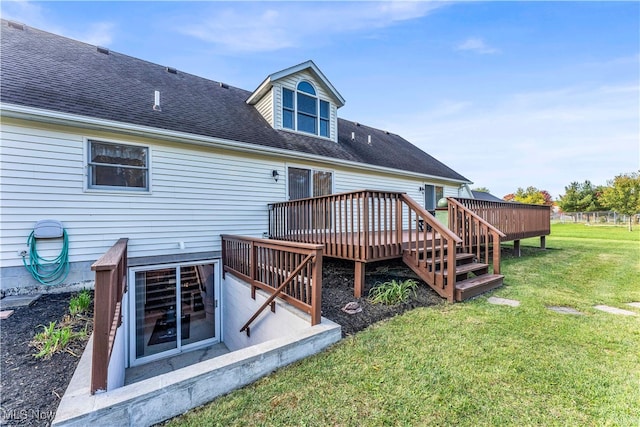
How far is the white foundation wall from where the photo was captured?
3793mm

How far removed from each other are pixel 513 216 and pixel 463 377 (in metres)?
7.89

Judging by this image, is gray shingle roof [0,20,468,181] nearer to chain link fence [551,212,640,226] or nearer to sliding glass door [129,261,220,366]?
sliding glass door [129,261,220,366]

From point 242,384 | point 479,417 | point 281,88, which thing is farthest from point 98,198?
point 479,417

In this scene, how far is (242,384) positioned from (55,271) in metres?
4.43

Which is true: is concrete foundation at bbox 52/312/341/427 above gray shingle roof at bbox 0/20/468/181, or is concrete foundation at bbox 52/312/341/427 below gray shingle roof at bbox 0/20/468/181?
below

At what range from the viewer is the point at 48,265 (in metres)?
4.55

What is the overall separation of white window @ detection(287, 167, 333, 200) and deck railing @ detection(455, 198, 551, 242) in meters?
3.74

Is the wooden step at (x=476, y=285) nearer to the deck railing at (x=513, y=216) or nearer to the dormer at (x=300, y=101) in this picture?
the deck railing at (x=513, y=216)

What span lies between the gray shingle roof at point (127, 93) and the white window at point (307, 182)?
0.63m

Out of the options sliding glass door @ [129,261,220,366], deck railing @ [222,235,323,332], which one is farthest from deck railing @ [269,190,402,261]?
sliding glass door @ [129,261,220,366]

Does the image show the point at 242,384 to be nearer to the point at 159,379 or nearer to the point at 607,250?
the point at 159,379

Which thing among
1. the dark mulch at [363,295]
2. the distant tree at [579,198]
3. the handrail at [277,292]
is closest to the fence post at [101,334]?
the handrail at [277,292]

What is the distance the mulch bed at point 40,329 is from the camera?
2.11m

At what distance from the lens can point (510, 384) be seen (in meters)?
2.32
